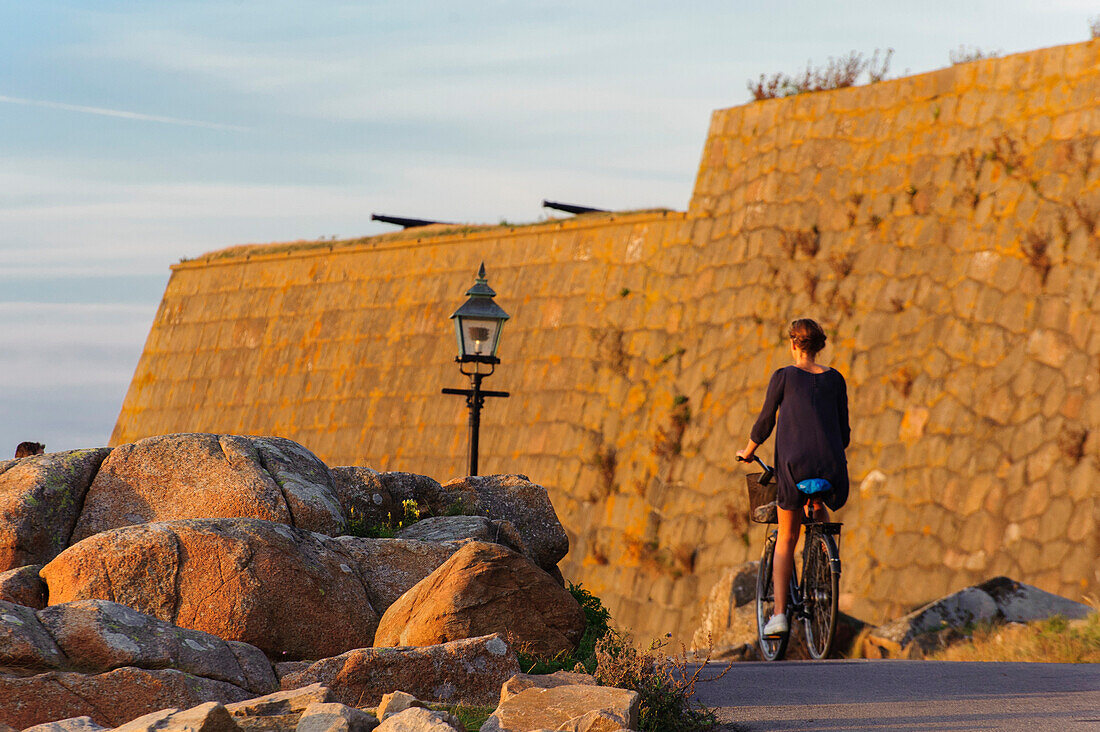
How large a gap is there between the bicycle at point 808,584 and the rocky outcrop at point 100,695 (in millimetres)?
3921

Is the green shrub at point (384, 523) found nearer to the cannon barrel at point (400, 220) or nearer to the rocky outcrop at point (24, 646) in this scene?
the rocky outcrop at point (24, 646)

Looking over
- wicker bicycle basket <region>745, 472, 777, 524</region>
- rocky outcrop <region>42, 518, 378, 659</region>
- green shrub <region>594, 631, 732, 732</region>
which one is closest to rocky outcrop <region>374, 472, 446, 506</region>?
rocky outcrop <region>42, 518, 378, 659</region>

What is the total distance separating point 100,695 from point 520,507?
4.08 meters

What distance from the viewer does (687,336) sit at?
16.5 metres

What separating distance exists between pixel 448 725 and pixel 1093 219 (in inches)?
426

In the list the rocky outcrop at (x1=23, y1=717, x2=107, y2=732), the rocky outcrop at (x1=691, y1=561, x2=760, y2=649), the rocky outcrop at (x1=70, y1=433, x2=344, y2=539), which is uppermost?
the rocky outcrop at (x1=70, y1=433, x2=344, y2=539)

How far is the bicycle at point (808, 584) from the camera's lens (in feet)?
26.2

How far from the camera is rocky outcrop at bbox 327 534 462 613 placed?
7414 mm

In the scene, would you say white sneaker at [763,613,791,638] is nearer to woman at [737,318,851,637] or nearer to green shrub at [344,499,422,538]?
woman at [737,318,851,637]

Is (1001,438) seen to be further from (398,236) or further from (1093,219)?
(398,236)

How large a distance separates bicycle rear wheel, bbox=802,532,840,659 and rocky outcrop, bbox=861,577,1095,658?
218 centimetres

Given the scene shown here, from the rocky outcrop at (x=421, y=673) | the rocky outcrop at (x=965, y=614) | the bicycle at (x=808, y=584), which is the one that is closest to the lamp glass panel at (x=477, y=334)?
the bicycle at (x=808, y=584)

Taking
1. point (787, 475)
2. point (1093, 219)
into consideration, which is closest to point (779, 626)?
point (787, 475)

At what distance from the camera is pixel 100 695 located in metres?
5.59
